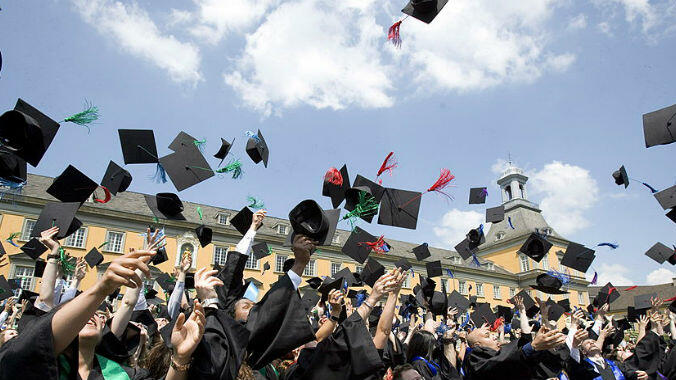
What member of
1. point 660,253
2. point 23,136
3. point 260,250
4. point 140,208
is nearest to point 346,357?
point 23,136

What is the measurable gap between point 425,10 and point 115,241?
94.4 feet

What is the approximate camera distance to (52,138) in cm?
414

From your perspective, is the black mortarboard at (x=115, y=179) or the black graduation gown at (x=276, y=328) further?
the black mortarboard at (x=115, y=179)

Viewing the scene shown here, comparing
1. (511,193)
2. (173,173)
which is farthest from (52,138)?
(511,193)

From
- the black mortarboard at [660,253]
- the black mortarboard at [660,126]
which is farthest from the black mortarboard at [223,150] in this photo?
the black mortarboard at [660,253]

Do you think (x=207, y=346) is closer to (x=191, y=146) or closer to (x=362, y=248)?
(x=191, y=146)

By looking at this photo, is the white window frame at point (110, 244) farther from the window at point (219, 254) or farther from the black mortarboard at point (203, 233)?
the black mortarboard at point (203, 233)

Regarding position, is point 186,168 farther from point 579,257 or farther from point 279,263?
point 279,263

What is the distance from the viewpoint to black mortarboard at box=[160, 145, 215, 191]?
516 cm

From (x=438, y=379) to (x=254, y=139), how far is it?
A: 3.75 metres

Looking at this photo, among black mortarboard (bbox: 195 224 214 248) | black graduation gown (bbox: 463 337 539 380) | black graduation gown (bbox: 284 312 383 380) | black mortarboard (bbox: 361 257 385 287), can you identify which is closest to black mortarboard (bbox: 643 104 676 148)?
black graduation gown (bbox: 463 337 539 380)

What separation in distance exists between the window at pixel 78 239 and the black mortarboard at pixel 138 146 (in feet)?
82.4

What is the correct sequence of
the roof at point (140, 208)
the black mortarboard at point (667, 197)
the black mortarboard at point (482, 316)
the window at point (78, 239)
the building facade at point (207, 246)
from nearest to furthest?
the black mortarboard at point (667, 197) < the black mortarboard at point (482, 316) < the building facade at point (207, 246) < the window at point (78, 239) < the roof at point (140, 208)

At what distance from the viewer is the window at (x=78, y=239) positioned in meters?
26.1
